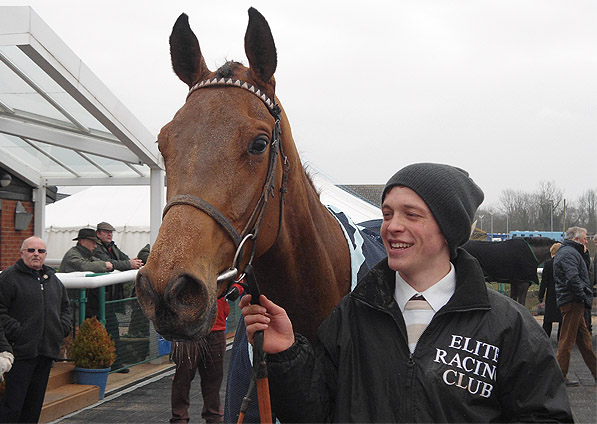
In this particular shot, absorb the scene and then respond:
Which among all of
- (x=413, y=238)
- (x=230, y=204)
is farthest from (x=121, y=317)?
(x=413, y=238)

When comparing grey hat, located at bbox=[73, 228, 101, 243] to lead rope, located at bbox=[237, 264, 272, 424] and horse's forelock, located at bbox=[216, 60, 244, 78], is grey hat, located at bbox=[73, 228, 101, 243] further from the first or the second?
lead rope, located at bbox=[237, 264, 272, 424]

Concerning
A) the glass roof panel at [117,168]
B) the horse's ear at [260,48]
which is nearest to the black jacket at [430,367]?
the horse's ear at [260,48]

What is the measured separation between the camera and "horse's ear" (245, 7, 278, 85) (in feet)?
6.87

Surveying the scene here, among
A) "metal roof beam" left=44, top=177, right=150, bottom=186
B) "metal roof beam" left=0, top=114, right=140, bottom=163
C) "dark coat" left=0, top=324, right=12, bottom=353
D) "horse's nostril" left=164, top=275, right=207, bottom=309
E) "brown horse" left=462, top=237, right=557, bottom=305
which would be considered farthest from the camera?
"metal roof beam" left=44, top=177, right=150, bottom=186

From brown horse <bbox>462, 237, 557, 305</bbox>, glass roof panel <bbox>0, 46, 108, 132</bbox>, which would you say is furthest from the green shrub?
brown horse <bbox>462, 237, 557, 305</bbox>

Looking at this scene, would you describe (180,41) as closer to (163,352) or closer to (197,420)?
(197,420)

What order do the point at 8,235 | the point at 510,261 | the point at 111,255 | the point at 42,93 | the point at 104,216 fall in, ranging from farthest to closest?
the point at 104,216 < the point at 8,235 < the point at 510,261 < the point at 111,255 < the point at 42,93

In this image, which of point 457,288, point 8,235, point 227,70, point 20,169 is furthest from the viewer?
point 8,235

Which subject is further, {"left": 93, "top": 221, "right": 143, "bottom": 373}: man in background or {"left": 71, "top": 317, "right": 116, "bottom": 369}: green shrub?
{"left": 93, "top": 221, "right": 143, "bottom": 373}: man in background

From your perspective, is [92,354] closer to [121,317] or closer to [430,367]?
[121,317]

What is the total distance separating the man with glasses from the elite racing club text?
4.20m

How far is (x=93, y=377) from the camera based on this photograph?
252 inches

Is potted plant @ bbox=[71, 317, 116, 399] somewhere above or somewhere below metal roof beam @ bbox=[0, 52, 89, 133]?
below

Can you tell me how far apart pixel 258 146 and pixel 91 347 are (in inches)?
207
